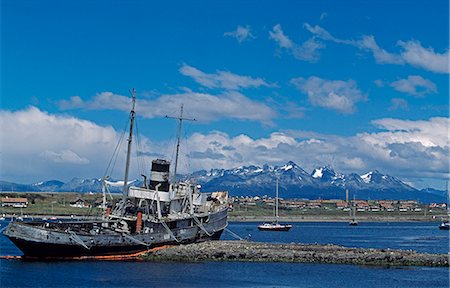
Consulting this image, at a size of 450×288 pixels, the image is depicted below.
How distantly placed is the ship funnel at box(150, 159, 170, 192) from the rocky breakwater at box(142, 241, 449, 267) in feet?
26.2

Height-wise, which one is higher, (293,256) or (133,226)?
(133,226)

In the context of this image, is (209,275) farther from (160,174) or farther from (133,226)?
(160,174)

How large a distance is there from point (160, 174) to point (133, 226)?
7707 mm

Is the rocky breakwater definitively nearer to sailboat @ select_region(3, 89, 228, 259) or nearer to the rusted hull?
the rusted hull

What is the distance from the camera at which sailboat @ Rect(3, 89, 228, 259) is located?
214ft

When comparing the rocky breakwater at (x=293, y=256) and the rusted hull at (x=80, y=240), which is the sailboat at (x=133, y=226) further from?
the rocky breakwater at (x=293, y=256)

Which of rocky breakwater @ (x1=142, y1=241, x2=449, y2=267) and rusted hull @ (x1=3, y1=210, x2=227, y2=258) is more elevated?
rusted hull @ (x1=3, y1=210, x2=227, y2=258)

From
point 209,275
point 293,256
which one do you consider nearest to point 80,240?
point 209,275

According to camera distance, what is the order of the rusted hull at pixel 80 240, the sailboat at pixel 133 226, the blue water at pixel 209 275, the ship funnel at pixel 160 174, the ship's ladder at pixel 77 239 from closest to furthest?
the blue water at pixel 209 275 → the rusted hull at pixel 80 240 → the sailboat at pixel 133 226 → the ship's ladder at pixel 77 239 → the ship funnel at pixel 160 174

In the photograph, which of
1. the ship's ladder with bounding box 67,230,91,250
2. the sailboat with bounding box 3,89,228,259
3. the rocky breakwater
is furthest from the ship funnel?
the ship's ladder with bounding box 67,230,91,250

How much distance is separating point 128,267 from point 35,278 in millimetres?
9740

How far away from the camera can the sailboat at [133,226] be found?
65.3 meters

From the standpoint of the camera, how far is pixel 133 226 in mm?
71562

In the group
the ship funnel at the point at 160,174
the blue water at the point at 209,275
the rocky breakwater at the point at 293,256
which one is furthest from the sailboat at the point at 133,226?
the rocky breakwater at the point at 293,256
